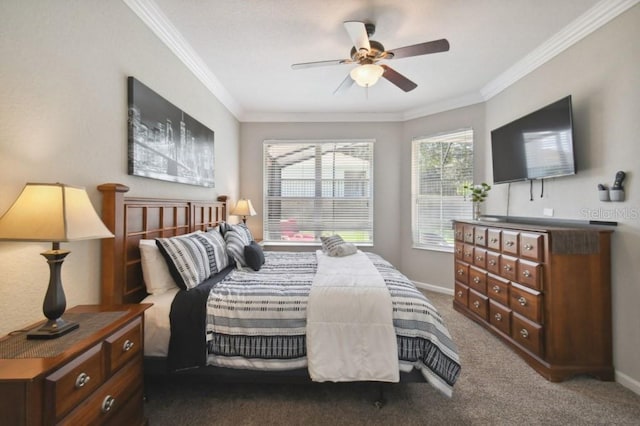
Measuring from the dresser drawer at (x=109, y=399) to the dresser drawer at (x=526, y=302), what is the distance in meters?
2.79

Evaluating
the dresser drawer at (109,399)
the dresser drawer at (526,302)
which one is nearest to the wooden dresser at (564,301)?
the dresser drawer at (526,302)

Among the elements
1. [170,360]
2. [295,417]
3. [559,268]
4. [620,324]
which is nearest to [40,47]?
[170,360]

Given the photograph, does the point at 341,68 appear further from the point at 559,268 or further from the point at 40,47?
the point at 559,268

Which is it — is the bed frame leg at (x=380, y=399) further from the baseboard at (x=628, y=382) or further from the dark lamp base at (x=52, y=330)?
the baseboard at (x=628, y=382)

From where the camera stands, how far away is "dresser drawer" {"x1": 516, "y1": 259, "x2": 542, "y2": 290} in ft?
7.22

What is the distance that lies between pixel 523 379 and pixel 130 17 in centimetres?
396

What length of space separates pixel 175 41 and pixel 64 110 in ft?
4.56

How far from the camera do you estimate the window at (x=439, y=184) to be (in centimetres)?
400

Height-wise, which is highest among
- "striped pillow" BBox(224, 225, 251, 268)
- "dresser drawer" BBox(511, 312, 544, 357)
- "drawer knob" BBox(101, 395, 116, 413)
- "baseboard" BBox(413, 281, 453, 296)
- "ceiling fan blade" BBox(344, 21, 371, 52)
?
"ceiling fan blade" BBox(344, 21, 371, 52)

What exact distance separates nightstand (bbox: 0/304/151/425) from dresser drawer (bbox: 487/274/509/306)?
2873 mm

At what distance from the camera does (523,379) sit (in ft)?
6.91

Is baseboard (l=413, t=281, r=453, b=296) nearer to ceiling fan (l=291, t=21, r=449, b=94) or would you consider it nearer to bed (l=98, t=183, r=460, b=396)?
bed (l=98, t=183, r=460, b=396)

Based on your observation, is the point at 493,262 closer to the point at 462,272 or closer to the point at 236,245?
the point at 462,272

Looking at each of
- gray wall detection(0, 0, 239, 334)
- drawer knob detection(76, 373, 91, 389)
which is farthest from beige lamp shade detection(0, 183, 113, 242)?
drawer knob detection(76, 373, 91, 389)
